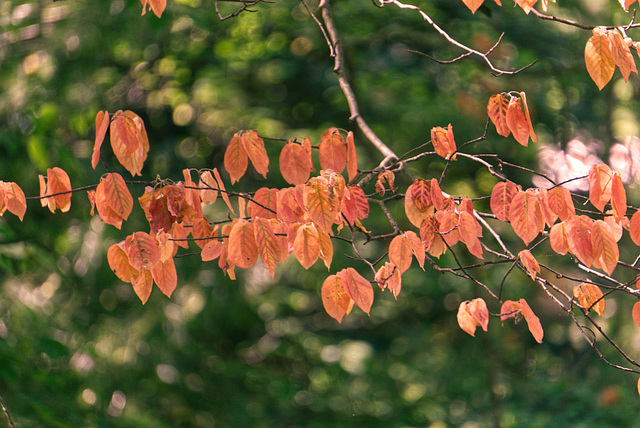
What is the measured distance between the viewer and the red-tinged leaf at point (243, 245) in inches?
45.7

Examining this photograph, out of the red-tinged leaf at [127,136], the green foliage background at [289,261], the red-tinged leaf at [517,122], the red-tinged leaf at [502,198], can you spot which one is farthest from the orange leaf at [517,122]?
the green foliage background at [289,261]

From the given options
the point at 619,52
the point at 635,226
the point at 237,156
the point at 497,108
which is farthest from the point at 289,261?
the point at 619,52

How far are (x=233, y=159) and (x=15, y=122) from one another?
8.60 ft

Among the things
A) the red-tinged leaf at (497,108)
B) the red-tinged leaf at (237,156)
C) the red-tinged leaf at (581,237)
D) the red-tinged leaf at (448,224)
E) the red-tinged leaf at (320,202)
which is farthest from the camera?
the red-tinged leaf at (237,156)

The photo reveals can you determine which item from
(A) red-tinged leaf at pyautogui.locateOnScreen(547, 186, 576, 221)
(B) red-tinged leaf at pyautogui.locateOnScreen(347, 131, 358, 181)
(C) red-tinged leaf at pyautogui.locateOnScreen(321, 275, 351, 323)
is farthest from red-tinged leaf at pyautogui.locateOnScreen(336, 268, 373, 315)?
(A) red-tinged leaf at pyautogui.locateOnScreen(547, 186, 576, 221)

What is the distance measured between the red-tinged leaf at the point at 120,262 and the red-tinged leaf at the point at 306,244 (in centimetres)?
44

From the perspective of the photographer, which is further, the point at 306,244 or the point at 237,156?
the point at 237,156

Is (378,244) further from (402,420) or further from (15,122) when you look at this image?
(15,122)

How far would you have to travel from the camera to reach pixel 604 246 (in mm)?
1195

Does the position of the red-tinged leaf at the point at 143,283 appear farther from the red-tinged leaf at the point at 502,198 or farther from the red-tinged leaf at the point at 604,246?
the red-tinged leaf at the point at 604,246

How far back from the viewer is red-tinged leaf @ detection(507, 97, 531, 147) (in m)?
1.34

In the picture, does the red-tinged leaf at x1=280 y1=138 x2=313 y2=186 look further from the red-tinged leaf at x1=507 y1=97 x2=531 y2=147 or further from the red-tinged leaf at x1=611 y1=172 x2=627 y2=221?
the red-tinged leaf at x1=611 y1=172 x2=627 y2=221

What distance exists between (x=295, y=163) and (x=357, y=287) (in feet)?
1.15

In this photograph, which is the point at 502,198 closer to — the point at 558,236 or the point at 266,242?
the point at 558,236
